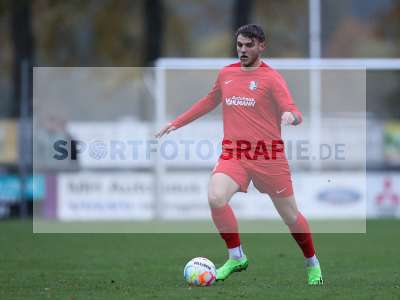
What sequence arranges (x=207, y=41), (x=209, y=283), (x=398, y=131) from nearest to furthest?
(x=209, y=283) < (x=398, y=131) < (x=207, y=41)

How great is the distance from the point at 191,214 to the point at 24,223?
3.56 m

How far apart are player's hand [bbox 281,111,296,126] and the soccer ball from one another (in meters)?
1.57

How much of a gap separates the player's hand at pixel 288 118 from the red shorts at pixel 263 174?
0.67 metres

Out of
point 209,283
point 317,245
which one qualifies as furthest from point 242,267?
point 317,245

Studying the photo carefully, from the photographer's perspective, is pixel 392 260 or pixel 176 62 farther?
pixel 176 62

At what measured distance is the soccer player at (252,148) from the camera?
9703 millimetres

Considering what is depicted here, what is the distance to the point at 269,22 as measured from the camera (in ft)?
108

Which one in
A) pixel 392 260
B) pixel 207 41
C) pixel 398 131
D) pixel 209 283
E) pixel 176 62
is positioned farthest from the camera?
pixel 207 41

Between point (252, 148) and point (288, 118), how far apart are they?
724 millimetres

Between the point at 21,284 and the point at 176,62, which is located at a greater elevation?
the point at 176,62

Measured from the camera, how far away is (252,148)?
977 centimetres

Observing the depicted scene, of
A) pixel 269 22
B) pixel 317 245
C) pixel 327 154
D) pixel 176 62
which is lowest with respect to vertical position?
pixel 317 245

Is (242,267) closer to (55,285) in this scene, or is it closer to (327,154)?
(55,285)

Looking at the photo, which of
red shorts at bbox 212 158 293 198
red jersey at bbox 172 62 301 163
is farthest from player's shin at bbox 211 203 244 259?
red jersey at bbox 172 62 301 163
